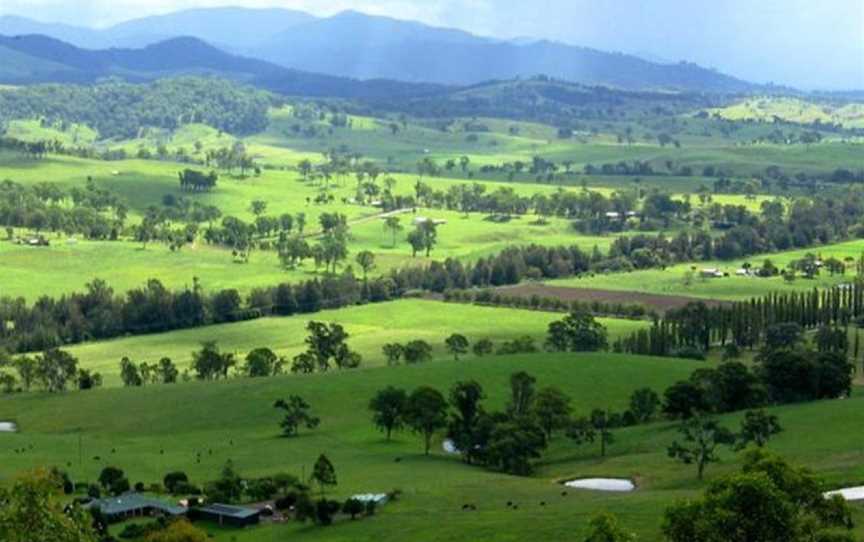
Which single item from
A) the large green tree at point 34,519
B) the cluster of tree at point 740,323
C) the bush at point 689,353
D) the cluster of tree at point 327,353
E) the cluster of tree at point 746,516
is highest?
the cluster of tree at point 746,516

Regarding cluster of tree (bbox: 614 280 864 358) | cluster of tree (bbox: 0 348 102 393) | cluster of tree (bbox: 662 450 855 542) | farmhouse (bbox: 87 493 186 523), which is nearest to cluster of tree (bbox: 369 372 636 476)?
farmhouse (bbox: 87 493 186 523)

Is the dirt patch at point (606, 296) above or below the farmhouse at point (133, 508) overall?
above

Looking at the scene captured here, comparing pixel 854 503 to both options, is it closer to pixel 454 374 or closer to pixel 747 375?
pixel 747 375

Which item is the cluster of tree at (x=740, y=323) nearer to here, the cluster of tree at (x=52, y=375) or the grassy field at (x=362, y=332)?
the grassy field at (x=362, y=332)

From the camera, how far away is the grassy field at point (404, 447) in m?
69.4

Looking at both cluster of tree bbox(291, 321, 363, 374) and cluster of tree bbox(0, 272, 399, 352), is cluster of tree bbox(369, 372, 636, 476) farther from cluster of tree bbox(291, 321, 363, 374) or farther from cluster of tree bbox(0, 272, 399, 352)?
cluster of tree bbox(0, 272, 399, 352)

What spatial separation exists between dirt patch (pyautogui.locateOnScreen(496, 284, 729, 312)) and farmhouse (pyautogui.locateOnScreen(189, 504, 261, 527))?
102m

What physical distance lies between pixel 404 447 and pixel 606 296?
8881 cm

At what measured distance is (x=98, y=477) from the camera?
87.3 m

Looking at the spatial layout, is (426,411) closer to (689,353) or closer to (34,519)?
(689,353)

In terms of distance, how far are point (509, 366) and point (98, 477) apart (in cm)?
4683

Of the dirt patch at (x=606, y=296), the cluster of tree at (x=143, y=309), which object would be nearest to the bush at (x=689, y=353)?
the dirt patch at (x=606, y=296)

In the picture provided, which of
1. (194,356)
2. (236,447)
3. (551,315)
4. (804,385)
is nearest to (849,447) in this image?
(804,385)

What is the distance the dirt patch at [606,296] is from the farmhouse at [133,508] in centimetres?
10324
